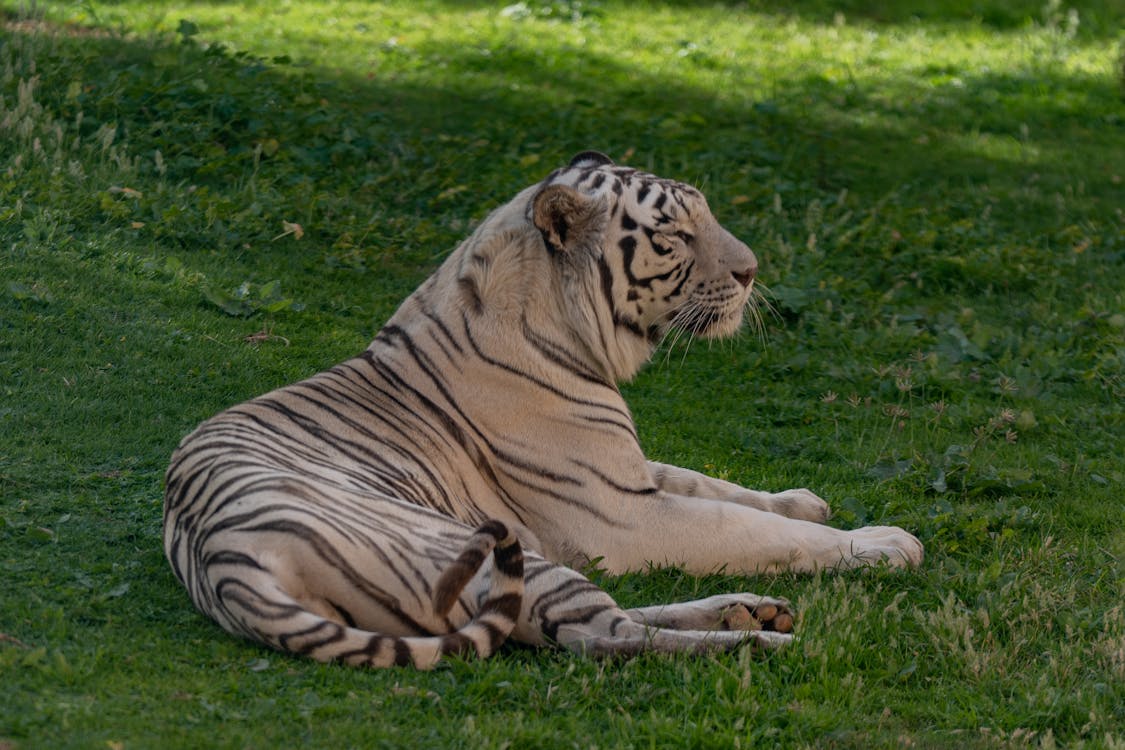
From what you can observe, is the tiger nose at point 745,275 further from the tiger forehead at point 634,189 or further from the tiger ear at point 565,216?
the tiger ear at point 565,216

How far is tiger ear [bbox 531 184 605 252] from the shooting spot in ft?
15.9

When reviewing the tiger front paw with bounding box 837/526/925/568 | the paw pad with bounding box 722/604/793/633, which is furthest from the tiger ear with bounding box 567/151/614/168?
the paw pad with bounding box 722/604/793/633

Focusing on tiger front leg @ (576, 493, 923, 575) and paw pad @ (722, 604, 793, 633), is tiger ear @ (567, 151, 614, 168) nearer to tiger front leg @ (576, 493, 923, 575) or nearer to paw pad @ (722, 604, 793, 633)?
tiger front leg @ (576, 493, 923, 575)

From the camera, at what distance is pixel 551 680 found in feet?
12.7

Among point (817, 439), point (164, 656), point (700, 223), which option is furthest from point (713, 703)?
point (817, 439)

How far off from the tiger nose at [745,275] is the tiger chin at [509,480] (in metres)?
0.02

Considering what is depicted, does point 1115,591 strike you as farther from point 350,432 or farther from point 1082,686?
point 350,432

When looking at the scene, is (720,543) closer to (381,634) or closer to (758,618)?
(758,618)

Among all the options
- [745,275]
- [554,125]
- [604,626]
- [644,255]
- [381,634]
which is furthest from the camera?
[554,125]

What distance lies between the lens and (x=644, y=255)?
5.11m

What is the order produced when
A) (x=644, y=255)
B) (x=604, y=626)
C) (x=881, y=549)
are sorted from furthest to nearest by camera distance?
1. (x=644, y=255)
2. (x=881, y=549)
3. (x=604, y=626)

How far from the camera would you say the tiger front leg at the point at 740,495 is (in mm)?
5418

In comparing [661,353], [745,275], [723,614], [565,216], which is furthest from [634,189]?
[661,353]

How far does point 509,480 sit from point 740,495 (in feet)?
3.56
